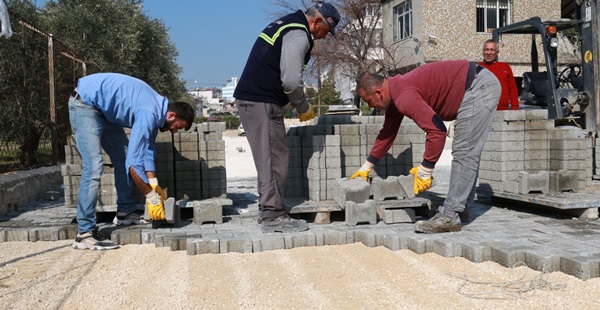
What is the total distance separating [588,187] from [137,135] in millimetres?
5049

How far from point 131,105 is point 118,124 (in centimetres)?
35

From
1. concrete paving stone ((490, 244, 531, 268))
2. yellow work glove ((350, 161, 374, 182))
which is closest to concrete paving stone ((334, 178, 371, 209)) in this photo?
yellow work glove ((350, 161, 374, 182))

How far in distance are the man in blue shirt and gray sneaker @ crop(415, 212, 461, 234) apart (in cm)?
231

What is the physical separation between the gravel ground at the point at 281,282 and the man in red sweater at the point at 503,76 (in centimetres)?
321

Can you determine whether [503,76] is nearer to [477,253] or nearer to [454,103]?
[454,103]

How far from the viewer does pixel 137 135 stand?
457cm

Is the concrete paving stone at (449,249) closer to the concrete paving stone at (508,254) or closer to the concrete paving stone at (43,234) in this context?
the concrete paving stone at (508,254)

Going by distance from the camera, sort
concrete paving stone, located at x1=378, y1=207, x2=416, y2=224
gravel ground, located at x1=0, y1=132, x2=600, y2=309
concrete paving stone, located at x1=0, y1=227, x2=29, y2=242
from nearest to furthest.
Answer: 1. gravel ground, located at x1=0, y1=132, x2=600, y2=309
2. concrete paving stone, located at x1=0, y1=227, x2=29, y2=242
3. concrete paving stone, located at x1=378, y1=207, x2=416, y2=224

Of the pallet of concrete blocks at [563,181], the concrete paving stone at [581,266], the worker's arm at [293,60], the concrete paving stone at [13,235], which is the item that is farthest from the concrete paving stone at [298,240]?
the pallet of concrete blocks at [563,181]

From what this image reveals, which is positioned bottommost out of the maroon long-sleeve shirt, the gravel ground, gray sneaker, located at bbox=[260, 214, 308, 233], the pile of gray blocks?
the gravel ground

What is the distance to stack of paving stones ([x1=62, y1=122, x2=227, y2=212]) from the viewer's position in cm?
575

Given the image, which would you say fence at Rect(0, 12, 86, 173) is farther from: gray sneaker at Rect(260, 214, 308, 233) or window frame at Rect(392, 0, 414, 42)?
window frame at Rect(392, 0, 414, 42)

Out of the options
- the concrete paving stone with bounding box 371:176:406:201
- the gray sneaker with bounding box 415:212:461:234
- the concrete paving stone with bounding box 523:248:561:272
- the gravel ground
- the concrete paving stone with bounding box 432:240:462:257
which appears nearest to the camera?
the gravel ground

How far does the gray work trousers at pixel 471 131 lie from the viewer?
4.77 m
